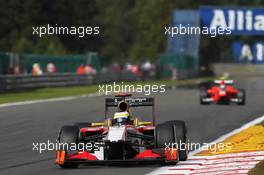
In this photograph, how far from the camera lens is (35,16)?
73500 mm

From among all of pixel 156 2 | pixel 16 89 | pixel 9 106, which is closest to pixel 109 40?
pixel 156 2

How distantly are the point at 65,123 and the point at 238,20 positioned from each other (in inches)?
1633

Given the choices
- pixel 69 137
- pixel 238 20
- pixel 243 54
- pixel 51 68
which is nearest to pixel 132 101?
pixel 69 137

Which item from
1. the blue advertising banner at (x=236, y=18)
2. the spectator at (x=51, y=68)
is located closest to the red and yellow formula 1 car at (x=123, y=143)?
the spectator at (x=51, y=68)

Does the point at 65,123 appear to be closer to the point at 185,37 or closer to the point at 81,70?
the point at 81,70

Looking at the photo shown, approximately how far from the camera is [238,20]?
200ft

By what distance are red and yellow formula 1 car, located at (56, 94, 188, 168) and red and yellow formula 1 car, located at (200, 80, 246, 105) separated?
16536 mm

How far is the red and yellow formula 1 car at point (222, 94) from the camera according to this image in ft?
94.6

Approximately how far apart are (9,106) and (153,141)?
16.1 metres

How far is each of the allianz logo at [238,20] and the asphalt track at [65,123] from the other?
93.5ft

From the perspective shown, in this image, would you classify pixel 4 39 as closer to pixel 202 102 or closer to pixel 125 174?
pixel 202 102

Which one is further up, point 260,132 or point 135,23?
point 135,23

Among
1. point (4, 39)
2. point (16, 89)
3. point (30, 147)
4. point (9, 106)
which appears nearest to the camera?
point (30, 147)

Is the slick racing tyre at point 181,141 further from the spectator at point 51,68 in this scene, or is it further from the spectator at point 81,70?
the spectator at point 81,70
